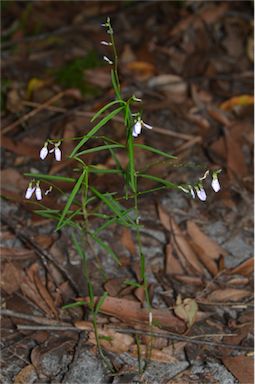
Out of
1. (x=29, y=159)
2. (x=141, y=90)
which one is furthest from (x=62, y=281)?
(x=141, y=90)

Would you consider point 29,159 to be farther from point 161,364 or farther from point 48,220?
point 161,364

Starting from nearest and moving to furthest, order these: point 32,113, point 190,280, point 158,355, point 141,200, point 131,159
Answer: point 131,159 → point 158,355 → point 190,280 → point 141,200 → point 32,113

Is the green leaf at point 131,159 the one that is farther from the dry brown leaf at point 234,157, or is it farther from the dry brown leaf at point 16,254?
the dry brown leaf at point 234,157

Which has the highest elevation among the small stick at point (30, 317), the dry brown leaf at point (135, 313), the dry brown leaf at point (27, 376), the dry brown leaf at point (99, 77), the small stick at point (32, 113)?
the dry brown leaf at point (99, 77)

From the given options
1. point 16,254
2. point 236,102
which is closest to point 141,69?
point 236,102

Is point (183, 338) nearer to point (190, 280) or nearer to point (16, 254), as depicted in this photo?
point (190, 280)

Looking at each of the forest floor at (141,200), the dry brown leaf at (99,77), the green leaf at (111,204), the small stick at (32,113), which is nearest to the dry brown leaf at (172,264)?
the forest floor at (141,200)

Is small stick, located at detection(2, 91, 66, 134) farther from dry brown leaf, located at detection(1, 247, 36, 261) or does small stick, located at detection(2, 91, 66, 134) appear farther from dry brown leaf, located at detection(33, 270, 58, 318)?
dry brown leaf, located at detection(33, 270, 58, 318)
